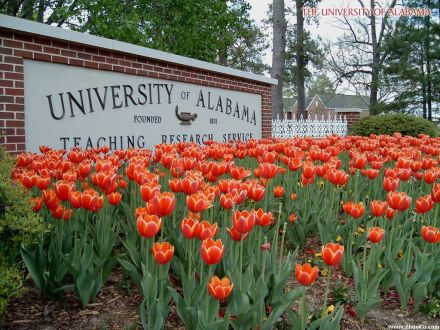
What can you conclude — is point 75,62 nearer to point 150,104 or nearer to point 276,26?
point 150,104

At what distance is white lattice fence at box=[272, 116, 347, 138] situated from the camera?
603 inches

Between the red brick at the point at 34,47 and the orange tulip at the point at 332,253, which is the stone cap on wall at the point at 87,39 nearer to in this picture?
the red brick at the point at 34,47

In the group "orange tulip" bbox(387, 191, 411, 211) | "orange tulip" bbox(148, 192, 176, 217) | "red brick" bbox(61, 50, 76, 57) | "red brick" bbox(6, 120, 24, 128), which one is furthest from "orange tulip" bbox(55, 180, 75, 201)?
"red brick" bbox(61, 50, 76, 57)

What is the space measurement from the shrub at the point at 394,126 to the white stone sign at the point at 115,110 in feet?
22.4

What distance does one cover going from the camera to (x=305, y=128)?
51.9 ft

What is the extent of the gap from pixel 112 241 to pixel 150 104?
189 inches

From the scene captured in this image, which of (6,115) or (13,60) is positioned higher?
(13,60)

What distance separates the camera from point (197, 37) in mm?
12523

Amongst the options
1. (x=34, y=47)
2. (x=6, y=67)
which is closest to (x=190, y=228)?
(x=6, y=67)

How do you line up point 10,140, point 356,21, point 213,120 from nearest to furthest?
1. point 10,140
2. point 213,120
3. point 356,21

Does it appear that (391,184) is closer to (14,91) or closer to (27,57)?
(14,91)

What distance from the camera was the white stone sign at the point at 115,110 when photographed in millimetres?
5391

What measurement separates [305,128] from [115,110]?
412 inches

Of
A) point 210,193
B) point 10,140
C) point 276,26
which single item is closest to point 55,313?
point 210,193
